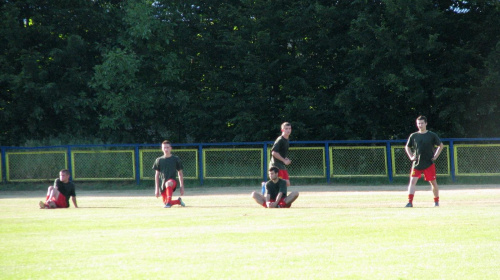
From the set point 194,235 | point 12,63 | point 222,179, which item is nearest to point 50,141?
point 12,63

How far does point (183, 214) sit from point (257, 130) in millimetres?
19811

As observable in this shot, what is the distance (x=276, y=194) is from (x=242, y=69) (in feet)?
65.4

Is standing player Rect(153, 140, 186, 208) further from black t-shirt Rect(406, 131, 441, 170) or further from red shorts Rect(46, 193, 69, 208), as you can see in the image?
black t-shirt Rect(406, 131, 441, 170)

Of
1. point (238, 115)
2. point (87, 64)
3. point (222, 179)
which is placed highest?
point (87, 64)

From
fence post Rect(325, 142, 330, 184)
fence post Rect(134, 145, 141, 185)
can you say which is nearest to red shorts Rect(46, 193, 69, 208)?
fence post Rect(134, 145, 141, 185)

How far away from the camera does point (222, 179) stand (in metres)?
30.0

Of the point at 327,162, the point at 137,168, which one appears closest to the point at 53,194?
A: the point at 137,168

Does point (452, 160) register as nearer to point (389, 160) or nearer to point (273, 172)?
point (389, 160)

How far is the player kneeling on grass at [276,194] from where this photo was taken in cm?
1616

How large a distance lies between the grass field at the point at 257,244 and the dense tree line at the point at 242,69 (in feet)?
59.2

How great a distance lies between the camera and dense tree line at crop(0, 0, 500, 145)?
107 feet

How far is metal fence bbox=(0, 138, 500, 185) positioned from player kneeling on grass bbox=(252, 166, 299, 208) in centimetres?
1324

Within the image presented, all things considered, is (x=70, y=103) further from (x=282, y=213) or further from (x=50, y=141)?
(x=282, y=213)

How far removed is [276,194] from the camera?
16422mm
